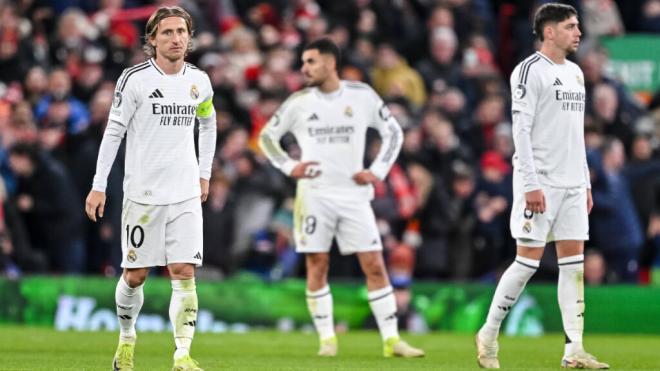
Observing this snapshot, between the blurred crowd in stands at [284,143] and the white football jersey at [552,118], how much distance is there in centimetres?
740

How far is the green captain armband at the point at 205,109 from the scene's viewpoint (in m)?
12.0

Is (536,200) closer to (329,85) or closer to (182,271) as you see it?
(182,271)

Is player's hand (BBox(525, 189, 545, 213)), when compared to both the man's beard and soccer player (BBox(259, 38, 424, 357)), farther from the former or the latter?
Result: the man's beard

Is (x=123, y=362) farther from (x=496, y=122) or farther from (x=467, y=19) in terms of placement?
(x=467, y=19)

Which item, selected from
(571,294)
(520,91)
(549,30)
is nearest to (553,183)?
(520,91)

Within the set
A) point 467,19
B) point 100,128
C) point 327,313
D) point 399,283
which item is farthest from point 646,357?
point 467,19

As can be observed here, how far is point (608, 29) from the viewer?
26750mm

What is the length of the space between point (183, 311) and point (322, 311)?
3810 millimetres

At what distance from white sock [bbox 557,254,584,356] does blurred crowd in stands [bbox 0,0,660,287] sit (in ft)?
23.9

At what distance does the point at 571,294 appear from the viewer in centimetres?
1277

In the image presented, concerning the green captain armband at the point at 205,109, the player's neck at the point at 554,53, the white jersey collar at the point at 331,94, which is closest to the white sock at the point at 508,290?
the player's neck at the point at 554,53

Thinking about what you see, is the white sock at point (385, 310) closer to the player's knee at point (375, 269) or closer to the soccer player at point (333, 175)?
the soccer player at point (333, 175)

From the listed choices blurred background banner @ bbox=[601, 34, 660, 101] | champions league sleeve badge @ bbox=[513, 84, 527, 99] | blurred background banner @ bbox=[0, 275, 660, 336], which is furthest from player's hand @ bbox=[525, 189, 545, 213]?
blurred background banner @ bbox=[601, 34, 660, 101]

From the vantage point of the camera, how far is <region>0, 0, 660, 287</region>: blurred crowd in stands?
794 inches
